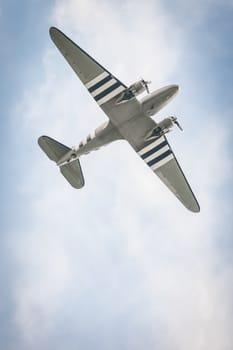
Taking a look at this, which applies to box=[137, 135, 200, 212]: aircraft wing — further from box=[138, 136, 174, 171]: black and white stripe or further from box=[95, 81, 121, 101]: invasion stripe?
box=[95, 81, 121, 101]: invasion stripe

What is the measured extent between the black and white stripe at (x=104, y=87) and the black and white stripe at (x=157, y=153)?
5.25 meters

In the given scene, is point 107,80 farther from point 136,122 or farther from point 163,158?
point 163,158

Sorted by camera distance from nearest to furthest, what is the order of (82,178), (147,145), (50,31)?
1. (50,31)
2. (147,145)
3. (82,178)

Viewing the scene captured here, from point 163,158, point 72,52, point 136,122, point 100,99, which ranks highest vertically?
point 72,52

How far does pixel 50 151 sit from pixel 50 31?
10.00 metres

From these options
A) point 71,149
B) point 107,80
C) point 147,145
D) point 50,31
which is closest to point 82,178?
point 71,149

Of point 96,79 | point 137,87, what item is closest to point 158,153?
point 137,87

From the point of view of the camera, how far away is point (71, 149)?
4081 centimetres

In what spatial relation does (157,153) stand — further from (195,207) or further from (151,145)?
(195,207)

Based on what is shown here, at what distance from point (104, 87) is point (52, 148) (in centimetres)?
727

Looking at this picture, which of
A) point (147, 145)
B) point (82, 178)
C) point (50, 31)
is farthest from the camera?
point (82, 178)

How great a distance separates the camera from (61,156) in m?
40.7

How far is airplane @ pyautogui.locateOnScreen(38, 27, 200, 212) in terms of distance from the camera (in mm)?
36125

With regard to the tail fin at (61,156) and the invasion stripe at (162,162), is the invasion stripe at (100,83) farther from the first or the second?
the invasion stripe at (162,162)
